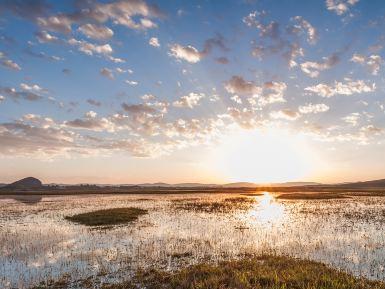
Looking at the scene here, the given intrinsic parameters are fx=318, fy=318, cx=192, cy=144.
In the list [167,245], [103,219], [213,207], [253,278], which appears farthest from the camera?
[213,207]

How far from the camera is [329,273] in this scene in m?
14.7

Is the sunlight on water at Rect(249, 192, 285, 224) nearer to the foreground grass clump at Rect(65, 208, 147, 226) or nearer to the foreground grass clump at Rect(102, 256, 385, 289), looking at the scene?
the foreground grass clump at Rect(65, 208, 147, 226)

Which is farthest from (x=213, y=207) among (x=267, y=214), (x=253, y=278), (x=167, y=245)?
(x=253, y=278)

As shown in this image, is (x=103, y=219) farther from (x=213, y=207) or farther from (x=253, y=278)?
(x=253, y=278)

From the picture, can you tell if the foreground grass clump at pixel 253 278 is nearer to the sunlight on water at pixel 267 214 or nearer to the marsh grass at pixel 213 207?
the sunlight on water at pixel 267 214

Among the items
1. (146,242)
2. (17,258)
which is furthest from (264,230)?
(17,258)

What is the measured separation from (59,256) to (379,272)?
18297 millimetres

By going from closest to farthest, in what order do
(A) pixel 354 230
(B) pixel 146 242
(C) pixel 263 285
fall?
(C) pixel 263 285 → (B) pixel 146 242 → (A) pixel 354 230

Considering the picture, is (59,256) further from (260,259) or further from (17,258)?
(260,259)

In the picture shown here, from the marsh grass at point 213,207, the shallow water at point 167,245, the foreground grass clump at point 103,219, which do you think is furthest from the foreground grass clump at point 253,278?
the marsh grass at point 213,207

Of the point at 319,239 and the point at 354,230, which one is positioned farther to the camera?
the point at 354,230

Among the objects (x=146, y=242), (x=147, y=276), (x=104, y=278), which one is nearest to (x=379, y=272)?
(x=147, y=276)

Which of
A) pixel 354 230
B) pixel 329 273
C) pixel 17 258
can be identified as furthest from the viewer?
pixel 354 230

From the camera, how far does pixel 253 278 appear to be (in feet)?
46.4
